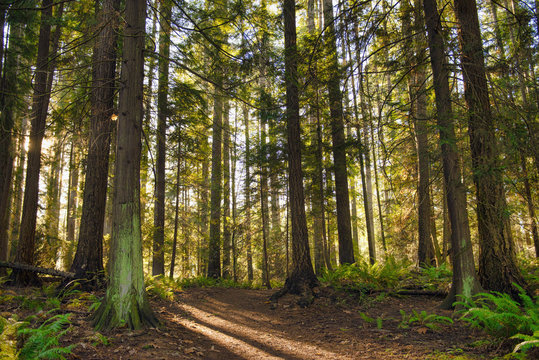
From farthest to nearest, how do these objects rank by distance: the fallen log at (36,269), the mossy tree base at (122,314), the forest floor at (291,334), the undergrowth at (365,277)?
the undergrowth at (365,277)
the fallen log at (36,269)
the mossy tree base at (122,314)
the forest floor at (291,334)

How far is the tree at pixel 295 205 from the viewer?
8156 millimetres

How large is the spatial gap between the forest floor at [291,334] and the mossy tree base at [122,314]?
13 cm

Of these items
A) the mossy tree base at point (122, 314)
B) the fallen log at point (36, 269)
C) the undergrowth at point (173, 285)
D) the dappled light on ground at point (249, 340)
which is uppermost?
the fallen log at point (36, 269)

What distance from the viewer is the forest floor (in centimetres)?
403

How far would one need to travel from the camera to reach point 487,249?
6172mm

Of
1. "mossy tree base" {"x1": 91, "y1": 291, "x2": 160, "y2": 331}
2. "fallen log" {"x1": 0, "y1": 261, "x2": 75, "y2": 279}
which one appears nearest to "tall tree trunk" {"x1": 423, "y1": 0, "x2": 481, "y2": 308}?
"mossy tree base" {"x1": 91, "y1": 291, "x2": 160, "y2": 331}

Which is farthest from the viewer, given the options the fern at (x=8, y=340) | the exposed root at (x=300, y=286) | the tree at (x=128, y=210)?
the exposed root at (x=300, y=286)

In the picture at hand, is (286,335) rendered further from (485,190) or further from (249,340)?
(485,190)

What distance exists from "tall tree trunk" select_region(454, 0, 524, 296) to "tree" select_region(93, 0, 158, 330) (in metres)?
6.00

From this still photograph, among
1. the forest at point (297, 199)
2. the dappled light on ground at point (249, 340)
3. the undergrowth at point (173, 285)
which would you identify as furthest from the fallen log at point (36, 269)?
the dappled light on ground at point (249, 340)

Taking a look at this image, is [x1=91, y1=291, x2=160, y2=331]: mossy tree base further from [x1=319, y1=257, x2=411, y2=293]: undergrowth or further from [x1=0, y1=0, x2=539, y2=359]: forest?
[x1=319, y1=257, x2=411, y2=293]: undergrowth

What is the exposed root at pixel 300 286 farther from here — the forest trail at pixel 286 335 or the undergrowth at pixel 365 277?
the undergrowth at pixel 365 277

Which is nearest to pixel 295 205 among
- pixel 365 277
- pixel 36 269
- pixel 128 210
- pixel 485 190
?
pixel 365 277

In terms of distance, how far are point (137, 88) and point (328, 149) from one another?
26.0 ft
